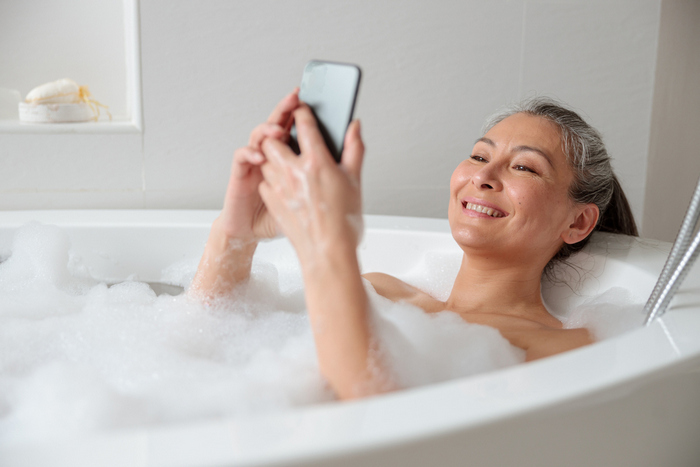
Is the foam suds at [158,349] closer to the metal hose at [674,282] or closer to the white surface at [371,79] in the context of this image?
the metal hose at [674,282]

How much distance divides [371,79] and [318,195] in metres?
1.18

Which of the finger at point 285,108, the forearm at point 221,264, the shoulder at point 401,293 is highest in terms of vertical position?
the finger at point 285,108

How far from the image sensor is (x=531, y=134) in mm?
1200

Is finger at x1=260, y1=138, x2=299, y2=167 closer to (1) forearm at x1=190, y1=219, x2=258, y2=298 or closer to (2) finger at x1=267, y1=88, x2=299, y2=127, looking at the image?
(2) finger at x1=267, y1=88, x2=299, y2=127

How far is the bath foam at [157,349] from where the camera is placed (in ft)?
2.35

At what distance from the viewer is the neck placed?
122 centimetres

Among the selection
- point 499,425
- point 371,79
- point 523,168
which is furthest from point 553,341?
point 371,79

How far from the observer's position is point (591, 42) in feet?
6.27

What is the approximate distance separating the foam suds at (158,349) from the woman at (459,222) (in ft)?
0.20

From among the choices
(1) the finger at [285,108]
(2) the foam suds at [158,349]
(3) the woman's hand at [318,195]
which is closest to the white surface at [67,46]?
(2) the foam suds at [158,349]

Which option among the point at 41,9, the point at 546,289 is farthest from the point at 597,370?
the point at 41,9

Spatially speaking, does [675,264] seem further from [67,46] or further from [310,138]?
[67,46]

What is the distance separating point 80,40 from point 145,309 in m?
1.21

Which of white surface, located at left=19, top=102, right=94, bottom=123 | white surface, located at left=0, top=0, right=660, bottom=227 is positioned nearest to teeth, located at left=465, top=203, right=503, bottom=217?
white surface, located at left=0, top=0, right=660, bottom=227
